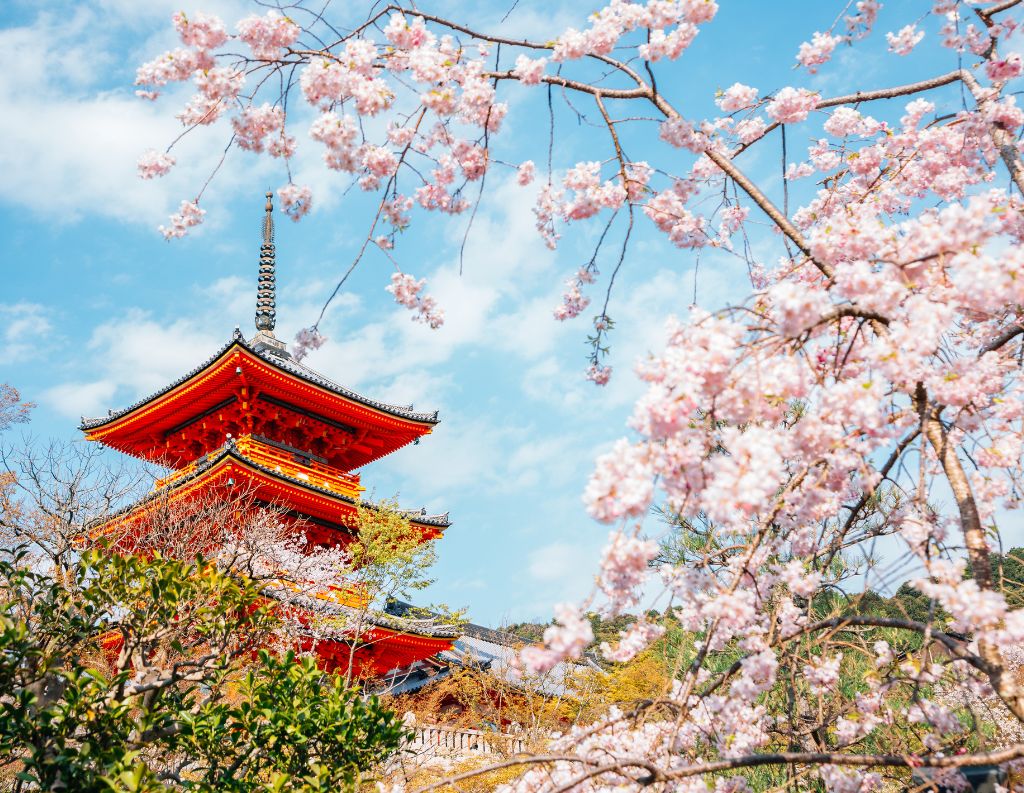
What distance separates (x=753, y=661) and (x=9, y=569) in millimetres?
3692

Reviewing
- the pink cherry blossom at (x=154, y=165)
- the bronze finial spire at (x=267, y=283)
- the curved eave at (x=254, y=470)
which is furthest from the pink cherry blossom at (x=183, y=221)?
the bronze finial spire at (x=267, y=283)

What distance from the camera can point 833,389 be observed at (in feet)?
7.56

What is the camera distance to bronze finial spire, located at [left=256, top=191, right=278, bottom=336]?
1947cm

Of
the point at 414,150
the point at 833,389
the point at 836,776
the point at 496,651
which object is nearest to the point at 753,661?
the point at 836,776

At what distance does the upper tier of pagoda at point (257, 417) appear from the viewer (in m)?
15.3

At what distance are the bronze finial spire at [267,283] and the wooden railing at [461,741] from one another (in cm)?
998

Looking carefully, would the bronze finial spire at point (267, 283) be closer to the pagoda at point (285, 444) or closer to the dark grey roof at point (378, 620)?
the pagoda at point (285, 444)

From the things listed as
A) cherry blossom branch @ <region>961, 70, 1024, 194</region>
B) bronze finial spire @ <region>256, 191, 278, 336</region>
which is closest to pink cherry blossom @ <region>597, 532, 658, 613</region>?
cherry blossom branch @ <region>961, 70, 1024, 194</region>

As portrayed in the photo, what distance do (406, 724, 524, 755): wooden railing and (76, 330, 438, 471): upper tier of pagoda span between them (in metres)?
5.99

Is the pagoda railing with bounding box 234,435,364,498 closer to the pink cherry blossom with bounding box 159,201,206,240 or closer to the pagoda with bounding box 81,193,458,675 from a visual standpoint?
the pagoda with bounding box 81,193,458,675

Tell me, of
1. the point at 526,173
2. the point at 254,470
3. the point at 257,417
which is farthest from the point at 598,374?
the point at 257,417

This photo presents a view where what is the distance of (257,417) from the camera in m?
16.1

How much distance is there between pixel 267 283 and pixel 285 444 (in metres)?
5.72

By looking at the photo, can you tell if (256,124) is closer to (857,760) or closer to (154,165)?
(154,165)
